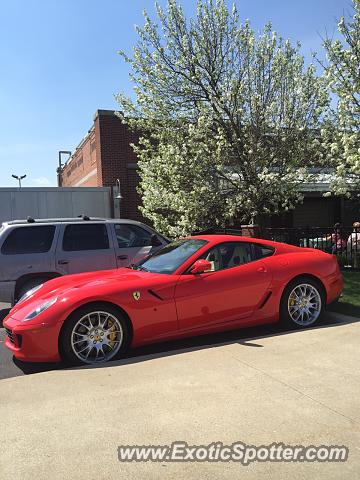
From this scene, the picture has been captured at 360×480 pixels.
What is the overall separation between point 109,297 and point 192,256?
1.23m

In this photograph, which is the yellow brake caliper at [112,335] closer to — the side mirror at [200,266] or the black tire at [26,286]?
the side mirror at [200,266]

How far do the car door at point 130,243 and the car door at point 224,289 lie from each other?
9.18ft

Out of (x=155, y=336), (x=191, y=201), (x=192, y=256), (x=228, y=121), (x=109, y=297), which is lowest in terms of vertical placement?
(x=155, y=336)

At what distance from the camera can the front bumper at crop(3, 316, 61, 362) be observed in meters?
4.92

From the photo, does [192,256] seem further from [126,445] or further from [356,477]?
[356,477]

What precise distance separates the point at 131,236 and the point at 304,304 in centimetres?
368

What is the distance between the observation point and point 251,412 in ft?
12.0

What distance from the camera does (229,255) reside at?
6094 millimetres

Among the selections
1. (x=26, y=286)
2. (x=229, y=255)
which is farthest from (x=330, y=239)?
(x=26, y=286)

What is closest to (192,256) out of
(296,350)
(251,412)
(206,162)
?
(296,350)

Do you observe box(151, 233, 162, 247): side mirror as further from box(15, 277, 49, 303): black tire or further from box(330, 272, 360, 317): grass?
box(330, 272, 360, 317): grass

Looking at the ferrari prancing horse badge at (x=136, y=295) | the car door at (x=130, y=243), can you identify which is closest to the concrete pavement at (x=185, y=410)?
the ferrari prancing horse badge at (x=136, y=295)

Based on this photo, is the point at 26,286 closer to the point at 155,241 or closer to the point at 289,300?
the point at 155,241

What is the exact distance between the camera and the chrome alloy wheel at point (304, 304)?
20.4ft
